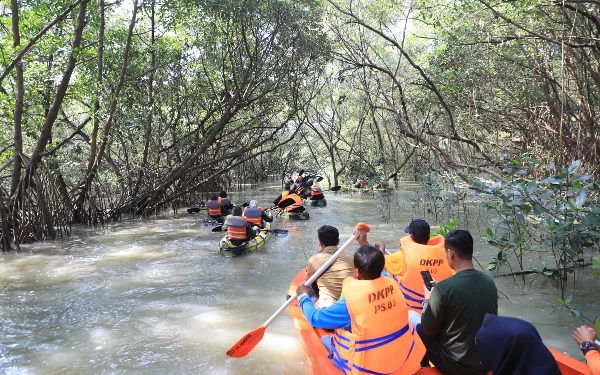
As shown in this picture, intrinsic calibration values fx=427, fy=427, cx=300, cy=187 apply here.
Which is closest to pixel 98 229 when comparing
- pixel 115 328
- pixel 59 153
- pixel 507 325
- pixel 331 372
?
pixel 59 153

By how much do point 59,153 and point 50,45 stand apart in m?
2.44

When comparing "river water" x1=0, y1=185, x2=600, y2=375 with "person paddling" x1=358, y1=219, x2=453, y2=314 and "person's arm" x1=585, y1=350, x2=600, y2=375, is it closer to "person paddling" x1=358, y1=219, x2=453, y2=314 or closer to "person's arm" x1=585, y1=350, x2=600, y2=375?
"person paddling" x1=358, y1=219, x2=453, y2=314

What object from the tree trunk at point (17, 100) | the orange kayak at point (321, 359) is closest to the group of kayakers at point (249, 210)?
the orange kayak at point (321, 359)

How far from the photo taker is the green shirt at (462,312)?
243 centimetres

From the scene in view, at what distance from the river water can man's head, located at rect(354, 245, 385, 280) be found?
166cm

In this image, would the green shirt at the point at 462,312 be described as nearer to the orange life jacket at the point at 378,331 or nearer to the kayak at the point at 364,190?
the orange life jacket at the point at 378,331

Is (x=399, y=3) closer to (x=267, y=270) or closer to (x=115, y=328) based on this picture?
(x=267, y=270)

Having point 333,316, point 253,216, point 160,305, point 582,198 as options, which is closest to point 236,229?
point 253,216

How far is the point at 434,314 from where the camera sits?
2.53 metres

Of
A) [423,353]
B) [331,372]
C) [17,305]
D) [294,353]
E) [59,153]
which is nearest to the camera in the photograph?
[423,353]

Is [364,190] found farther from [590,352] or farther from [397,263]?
[590,352]

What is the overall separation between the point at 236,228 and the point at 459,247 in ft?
18.9

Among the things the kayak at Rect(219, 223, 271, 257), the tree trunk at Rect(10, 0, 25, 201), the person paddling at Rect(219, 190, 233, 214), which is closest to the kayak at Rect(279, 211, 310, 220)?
the person paddling at Rect(219, 190, 233, 214)

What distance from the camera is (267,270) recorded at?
6.97 m
